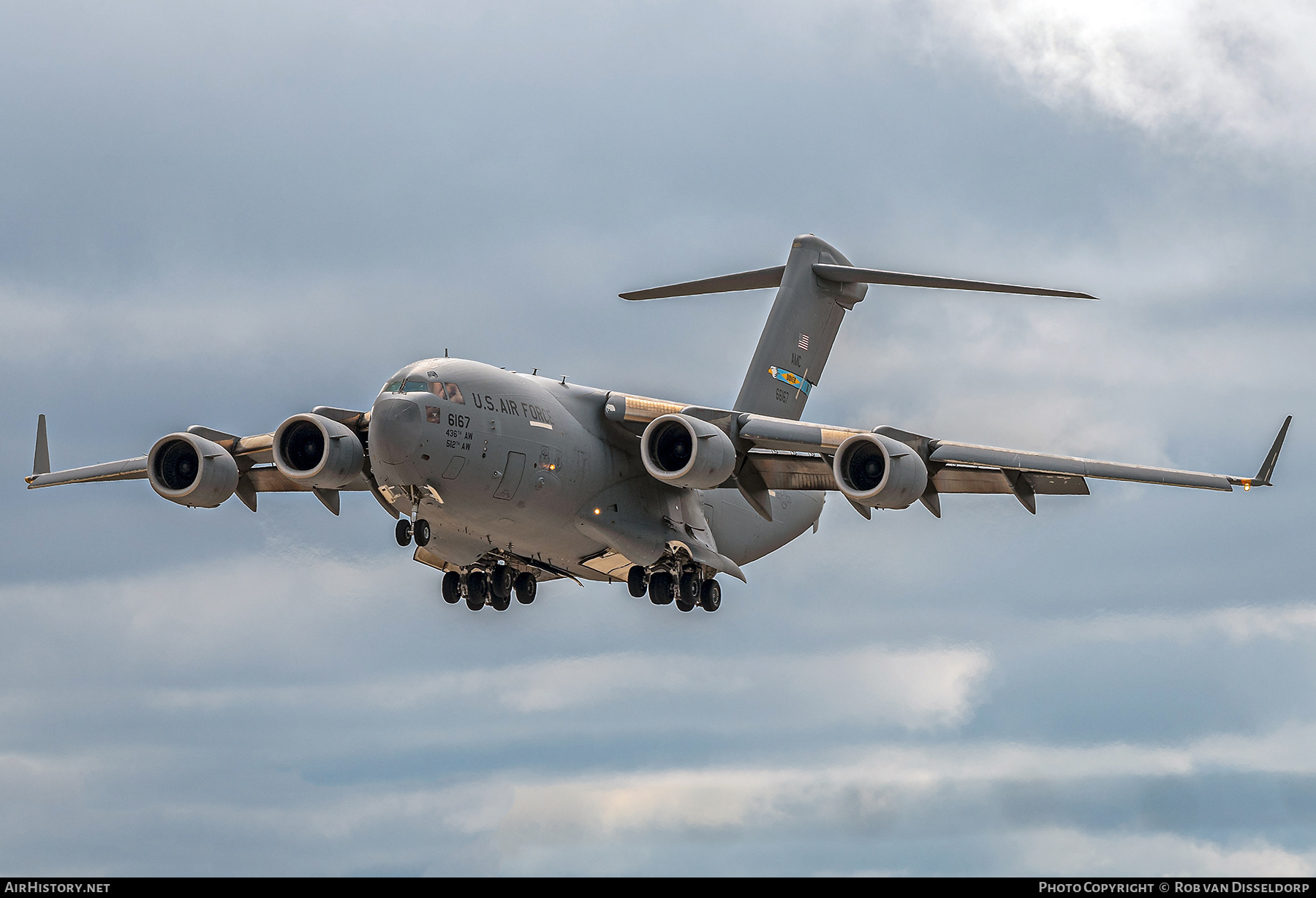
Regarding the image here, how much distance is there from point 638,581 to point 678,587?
2.09 feet

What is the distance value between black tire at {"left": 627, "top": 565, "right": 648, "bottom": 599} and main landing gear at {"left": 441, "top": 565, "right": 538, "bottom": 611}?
5.11 feet

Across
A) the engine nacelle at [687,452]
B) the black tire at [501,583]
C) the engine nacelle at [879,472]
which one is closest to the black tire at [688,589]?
the engine nacelle at [687,452]

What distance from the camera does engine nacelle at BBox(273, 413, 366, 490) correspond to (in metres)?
19.8

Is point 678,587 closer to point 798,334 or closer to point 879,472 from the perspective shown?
point 879,472

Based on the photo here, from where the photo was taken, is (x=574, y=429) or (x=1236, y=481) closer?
(x=1236, y=481)

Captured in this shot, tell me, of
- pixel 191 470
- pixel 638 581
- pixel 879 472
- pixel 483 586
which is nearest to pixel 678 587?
pixel 638 581

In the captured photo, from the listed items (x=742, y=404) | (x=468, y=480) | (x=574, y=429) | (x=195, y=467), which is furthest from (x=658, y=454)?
(x=195, y=467)

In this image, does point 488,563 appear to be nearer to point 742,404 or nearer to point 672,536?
point 672,536

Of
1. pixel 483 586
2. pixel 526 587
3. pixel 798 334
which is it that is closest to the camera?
pixel 483 586

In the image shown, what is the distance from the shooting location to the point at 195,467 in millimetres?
21172

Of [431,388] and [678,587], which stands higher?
[431,388]

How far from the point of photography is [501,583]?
21.9 m

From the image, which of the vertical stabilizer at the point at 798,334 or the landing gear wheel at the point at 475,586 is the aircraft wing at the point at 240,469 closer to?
the landing gear wheel at the point at 475,586

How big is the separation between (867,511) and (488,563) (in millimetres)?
5608
